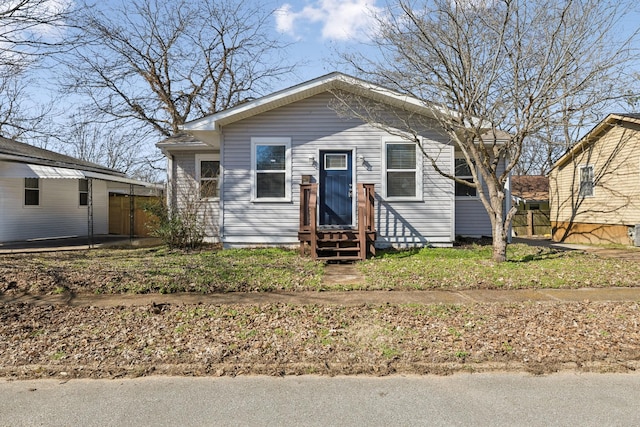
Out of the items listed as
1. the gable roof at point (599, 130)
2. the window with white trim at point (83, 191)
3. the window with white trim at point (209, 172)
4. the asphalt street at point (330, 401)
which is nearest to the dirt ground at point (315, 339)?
the asphalt street at point (330, 401)

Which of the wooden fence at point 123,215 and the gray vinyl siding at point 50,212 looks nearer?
the gray vinyl siding at point 50,212

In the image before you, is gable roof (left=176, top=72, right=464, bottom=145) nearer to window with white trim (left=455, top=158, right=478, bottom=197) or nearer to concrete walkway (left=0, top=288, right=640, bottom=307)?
window with white trim (left=455, top=158, right=478, bottom=197)

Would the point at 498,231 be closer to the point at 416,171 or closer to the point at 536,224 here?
the point at 416,171

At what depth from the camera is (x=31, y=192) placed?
548 inches

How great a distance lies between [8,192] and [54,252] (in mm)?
4266

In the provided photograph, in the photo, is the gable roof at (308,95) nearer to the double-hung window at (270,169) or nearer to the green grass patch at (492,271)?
the double-hung window at (270,169)

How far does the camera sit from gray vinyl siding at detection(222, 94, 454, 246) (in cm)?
1045

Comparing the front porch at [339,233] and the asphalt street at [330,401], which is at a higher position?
the front porch at [339,233]

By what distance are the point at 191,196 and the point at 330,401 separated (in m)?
9.62

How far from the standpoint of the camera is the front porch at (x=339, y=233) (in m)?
9.12

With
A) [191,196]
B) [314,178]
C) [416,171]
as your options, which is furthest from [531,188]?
[191,196]

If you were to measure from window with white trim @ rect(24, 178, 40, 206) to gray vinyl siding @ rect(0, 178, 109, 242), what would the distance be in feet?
0.42

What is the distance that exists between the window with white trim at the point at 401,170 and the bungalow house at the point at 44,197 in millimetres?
8999

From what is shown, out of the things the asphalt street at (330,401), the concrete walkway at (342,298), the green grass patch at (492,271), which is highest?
the green grass patch at (492,271)
